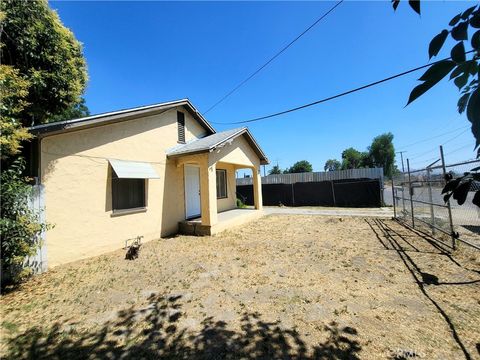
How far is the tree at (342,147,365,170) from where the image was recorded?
66312mm

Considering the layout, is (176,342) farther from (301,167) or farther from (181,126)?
(301,167)

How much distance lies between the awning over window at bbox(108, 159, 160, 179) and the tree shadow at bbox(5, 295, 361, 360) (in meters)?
4.78

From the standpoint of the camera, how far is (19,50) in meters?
5.41

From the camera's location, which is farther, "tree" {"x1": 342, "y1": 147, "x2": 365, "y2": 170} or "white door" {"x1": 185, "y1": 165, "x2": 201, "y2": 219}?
"tree" {"x1": 342, "y1": 147, "x2": 365, "y2": 170}

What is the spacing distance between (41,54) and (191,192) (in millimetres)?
7003

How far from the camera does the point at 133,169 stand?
8.05 metres

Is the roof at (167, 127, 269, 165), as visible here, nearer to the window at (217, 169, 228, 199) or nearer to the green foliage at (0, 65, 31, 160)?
the window at (217, 169, 228, 199)

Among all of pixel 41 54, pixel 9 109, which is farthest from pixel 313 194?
pixel 9 109

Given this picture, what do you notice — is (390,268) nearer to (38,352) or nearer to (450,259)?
(450,259)

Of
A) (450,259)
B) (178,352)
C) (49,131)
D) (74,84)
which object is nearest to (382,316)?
(178,352)

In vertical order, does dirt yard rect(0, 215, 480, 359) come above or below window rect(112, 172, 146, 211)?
below

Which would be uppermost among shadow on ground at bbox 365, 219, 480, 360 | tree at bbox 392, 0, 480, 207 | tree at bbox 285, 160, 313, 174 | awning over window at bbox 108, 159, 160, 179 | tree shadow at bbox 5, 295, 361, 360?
tree at bbox 285, 160, 313, 174

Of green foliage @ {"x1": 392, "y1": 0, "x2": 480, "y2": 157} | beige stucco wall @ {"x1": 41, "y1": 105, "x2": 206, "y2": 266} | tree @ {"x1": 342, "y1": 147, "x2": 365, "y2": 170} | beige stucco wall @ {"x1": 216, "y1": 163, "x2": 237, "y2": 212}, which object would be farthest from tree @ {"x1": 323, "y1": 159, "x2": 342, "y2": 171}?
green foliage @ {"x1": 392, "y1": 0, "x2": 480, "y2": 157}

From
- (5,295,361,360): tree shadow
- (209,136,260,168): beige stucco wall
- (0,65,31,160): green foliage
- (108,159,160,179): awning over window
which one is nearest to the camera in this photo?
(5,295,361,360): tree shadow
